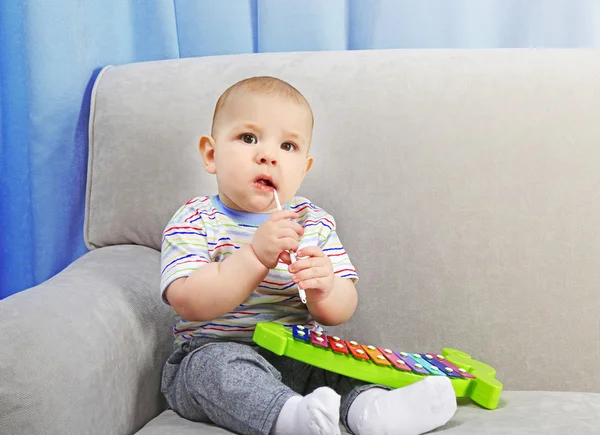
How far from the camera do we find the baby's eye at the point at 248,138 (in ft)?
3.57

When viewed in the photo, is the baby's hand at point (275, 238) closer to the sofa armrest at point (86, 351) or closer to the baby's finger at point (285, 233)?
the baby's finger at point (285, 233)

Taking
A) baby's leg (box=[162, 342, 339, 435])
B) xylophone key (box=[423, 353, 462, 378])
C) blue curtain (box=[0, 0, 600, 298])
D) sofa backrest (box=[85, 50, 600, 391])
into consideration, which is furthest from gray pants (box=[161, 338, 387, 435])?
blue curtain (box=[0, 0, 600, 298])

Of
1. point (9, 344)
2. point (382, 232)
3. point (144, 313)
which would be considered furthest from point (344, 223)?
point (9, 344)

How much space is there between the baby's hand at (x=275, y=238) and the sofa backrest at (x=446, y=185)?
0.31 metres

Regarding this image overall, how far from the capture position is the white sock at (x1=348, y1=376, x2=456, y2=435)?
35.9 inches

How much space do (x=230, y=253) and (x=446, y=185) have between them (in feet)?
1.32

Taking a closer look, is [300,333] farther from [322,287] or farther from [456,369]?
[456,369]

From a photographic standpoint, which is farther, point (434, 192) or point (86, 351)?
point (434, 192)

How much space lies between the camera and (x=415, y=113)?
1297mm

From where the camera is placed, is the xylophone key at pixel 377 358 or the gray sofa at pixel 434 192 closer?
the xylophone key at pixel 377 358

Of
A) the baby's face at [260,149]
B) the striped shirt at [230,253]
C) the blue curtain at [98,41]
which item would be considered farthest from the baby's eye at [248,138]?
the blue curtain at [98,41]

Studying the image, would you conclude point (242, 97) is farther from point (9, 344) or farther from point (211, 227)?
point (9, 344)

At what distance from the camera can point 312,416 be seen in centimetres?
85

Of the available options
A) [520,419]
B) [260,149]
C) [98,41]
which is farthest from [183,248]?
[98,41]
